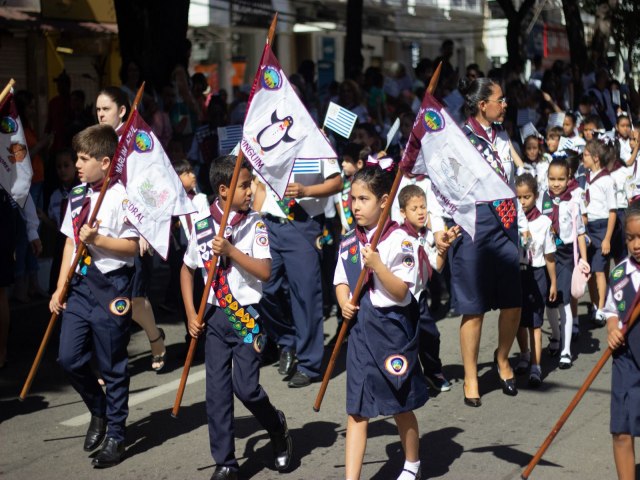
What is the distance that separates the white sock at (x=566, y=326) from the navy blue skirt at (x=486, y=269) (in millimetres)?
1080

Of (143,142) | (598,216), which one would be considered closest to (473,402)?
(143,142)

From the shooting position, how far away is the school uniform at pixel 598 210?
9.30 meters

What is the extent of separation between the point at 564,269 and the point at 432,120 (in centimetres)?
350

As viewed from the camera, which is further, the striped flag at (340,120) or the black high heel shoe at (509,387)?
the striped flag at (340,120)

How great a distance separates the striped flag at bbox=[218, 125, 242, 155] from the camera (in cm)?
897

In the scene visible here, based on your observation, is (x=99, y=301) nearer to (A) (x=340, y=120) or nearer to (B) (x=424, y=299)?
(B) (x=424, y=299)

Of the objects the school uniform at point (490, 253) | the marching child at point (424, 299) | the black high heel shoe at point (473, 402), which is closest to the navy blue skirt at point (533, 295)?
the school uniform at point (490, 253)

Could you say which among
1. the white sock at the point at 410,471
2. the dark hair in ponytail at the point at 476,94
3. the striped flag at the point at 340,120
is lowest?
the white sock at the point at 410,471

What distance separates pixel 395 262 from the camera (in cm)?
513

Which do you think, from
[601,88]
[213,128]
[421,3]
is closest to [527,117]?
[213,128]

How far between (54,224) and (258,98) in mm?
3224

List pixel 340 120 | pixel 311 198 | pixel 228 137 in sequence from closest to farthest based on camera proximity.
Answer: pixel 311 198
pixel 340 120
pixel 228 137

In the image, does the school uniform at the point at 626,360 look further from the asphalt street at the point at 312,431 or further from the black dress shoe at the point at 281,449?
the black dress shoe at the point at 281,449

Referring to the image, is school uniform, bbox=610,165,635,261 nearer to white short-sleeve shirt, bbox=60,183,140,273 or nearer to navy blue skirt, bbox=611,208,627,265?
navy blue skirt, bbox=611,208,627,265
